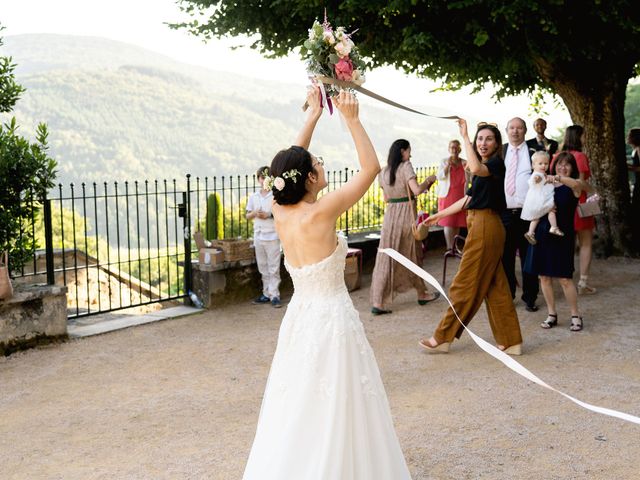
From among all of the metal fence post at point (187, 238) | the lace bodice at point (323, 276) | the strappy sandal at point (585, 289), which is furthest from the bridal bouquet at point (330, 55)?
the strappy sandal at point (585, 289)

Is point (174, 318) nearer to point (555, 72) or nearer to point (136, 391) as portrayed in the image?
point (136, 391)

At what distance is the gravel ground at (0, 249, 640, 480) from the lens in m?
4.55

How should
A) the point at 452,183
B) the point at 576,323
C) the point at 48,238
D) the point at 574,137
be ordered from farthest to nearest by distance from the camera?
1. the point at 452,183
2. the point at 574,137
3. the point at 48,238
4. the point at 576,323

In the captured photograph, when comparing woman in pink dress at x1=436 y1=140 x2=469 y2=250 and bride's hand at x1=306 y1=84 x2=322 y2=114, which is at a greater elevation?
bride's hand at x1=306 y1=84 x2=322 y2=114

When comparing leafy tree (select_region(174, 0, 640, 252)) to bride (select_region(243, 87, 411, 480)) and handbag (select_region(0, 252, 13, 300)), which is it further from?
bride (select_region(243, 87, 411, 480))

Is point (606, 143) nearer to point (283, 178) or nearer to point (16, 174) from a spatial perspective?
point (16, 174)

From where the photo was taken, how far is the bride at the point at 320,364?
344cm

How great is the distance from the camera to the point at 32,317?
7.56 meters

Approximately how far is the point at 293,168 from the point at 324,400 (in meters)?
1.14

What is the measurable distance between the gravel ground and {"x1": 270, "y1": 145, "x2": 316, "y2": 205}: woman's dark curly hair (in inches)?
72.4

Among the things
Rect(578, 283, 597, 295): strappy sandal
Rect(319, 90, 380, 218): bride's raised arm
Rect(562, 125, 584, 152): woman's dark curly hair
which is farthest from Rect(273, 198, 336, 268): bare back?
Rect(562, 125, 584, 152): woman's dark curly hair

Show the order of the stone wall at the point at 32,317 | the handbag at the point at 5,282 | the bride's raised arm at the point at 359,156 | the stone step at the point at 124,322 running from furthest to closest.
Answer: the stone step at the point at 124,322, the stone wall at the point at 32,317, the handbag at the point at 5,282, the bride's raised arm at the point at 359,156

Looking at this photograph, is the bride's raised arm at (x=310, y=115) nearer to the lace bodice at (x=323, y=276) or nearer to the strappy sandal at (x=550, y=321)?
the lace bodice at (x=323, y=276)

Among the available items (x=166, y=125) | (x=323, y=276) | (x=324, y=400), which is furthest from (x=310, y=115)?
(x=166, y=125)
